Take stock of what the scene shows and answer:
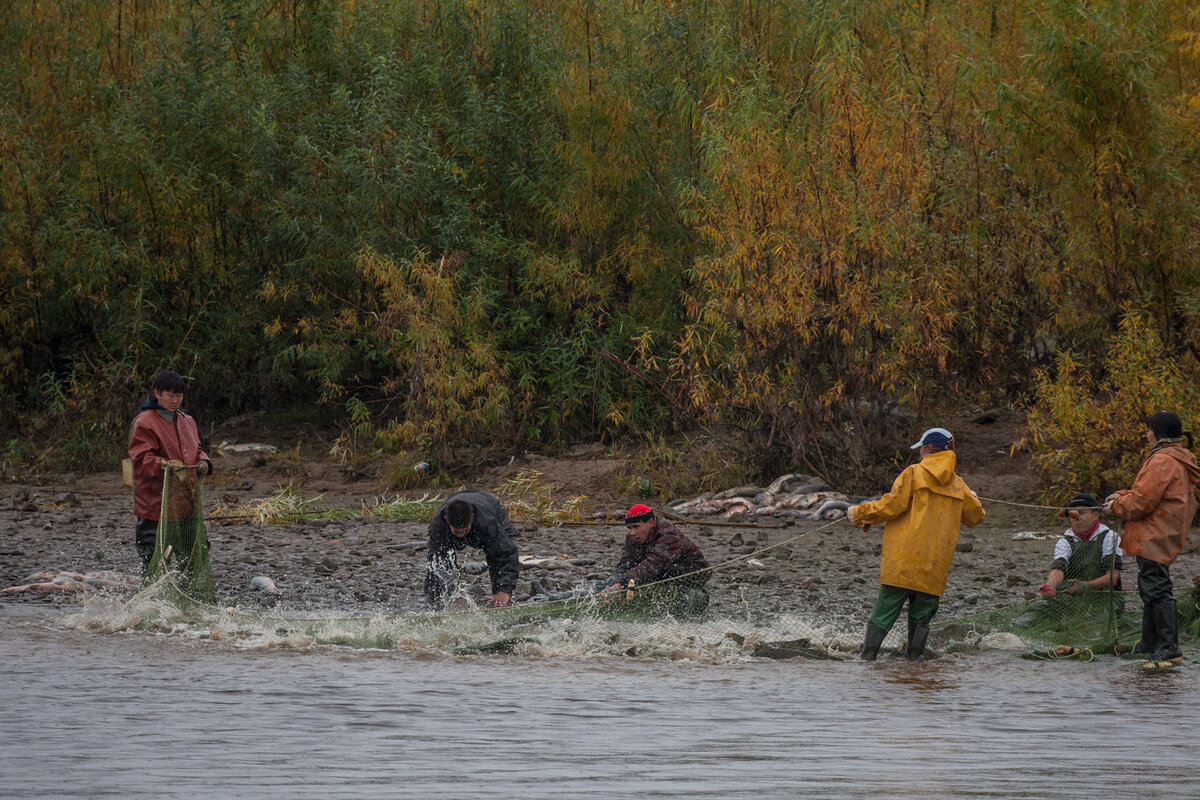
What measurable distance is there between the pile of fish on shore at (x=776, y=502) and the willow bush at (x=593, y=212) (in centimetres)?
40

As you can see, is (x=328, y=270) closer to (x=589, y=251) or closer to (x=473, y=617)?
(x=589, y=251)

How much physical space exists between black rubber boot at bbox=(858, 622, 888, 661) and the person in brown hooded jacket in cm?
156

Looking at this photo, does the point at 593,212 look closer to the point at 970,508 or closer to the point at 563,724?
the point at 970,508

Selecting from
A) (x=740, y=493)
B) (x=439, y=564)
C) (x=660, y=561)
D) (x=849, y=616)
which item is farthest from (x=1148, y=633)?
(x=740, y=493)

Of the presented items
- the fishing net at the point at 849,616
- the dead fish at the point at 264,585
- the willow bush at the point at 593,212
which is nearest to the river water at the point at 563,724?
the fishing net at the point at 849,616

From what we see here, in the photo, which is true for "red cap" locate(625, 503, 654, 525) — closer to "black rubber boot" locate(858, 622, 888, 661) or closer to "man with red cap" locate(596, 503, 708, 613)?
"man with red cap" locate(596, 503, 708, 613)

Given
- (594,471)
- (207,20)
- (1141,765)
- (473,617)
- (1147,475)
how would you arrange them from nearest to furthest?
(1141,765)
(1147,475)
(473,617)
(594,471)
(207,20)

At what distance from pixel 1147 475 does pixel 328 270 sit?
530 inches

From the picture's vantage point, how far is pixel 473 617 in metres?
8.62

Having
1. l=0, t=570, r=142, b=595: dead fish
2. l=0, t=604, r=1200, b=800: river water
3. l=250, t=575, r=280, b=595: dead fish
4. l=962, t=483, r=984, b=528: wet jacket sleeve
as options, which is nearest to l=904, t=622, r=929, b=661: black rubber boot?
l=0, t=604, r=1200, b=800: river water

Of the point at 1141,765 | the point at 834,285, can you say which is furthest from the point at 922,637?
the point at 834,285

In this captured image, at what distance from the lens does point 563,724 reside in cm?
668

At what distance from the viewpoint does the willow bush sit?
46.6ft

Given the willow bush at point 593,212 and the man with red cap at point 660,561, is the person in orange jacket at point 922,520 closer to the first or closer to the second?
the man with red cap at point 660,561
